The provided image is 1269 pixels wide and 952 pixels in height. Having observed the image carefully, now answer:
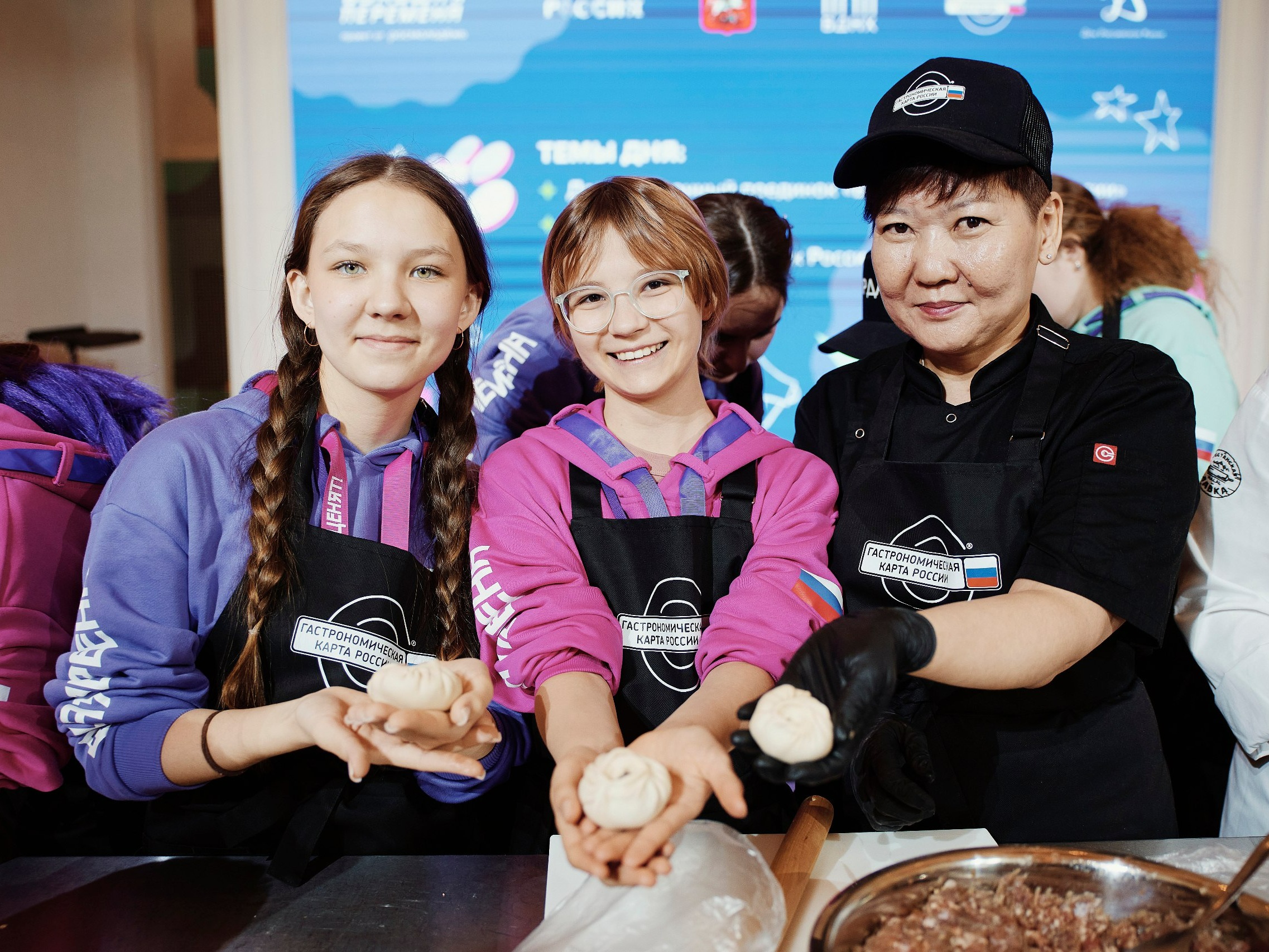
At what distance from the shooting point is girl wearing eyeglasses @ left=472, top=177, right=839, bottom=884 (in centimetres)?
131

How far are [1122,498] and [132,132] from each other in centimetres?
425

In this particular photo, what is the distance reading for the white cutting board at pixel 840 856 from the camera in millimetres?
1149

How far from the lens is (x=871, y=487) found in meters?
1.46

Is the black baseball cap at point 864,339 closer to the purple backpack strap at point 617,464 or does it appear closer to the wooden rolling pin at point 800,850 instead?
the purple backpack strap at point 617,464

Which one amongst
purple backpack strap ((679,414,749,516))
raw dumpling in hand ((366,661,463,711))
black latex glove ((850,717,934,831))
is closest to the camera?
raw dumpling in hand ((366,661,463,711))

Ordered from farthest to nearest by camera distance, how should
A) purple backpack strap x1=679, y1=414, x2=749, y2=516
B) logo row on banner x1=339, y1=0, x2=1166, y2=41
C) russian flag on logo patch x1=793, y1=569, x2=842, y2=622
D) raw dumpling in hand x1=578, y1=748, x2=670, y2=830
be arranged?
1. logo row on banner x1=339, y1=0, x2=1166, y2=41
2. purple backpack strap x1=679, y1=414, x2=749, y2=516
3. russian flag on logo patch x1=793, y1=569, x2=842, y2=622
4. raw dumpling in hand x1=578, y1=748, x2=670, y2=830

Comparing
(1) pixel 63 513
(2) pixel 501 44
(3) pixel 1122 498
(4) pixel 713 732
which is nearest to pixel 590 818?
(4) pixel 713 732

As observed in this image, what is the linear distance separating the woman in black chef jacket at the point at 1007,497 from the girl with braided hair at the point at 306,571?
0.65 m

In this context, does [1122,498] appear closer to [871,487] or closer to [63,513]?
[871,487]

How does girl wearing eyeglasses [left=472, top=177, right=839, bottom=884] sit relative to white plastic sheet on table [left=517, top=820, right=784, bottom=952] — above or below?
above

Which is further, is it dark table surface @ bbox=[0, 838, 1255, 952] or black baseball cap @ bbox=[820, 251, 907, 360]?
black baseball cap @ bbox=[820, 251, 907, 360]

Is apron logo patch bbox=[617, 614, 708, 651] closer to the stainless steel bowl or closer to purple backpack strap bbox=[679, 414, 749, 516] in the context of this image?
purple backpack strap bbox=[679, 414, 749, 516]

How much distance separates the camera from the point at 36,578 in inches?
57.9

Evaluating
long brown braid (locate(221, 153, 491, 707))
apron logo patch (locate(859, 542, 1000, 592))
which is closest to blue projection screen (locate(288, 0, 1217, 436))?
long brown braid (locate(221, 153, 491, 707))
